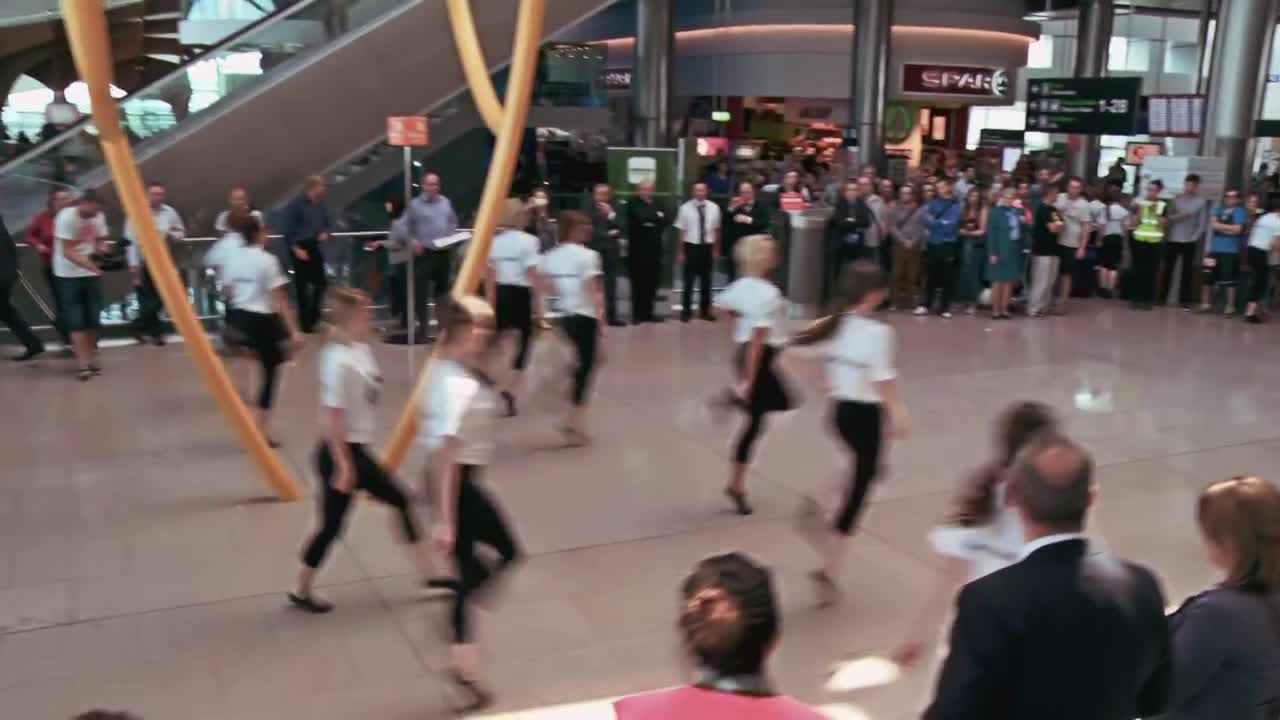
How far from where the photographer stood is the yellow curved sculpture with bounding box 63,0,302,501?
612 cm

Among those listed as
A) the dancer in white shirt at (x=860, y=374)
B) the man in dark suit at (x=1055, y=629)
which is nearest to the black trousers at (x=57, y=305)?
the dancer in white shirt at (x=860, y=374)

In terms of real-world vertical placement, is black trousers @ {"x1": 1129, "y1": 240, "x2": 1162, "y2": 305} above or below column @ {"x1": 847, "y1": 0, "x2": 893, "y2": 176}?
below

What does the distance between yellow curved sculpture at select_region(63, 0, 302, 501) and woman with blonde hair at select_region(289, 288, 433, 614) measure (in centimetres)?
175

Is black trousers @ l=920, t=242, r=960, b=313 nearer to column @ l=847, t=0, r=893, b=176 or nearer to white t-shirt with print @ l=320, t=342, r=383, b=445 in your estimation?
column @ l=847, t=0, r=893, b=176

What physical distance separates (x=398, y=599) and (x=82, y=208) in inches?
254

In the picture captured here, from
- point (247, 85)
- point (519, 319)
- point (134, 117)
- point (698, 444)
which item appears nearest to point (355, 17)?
point (247, 85)

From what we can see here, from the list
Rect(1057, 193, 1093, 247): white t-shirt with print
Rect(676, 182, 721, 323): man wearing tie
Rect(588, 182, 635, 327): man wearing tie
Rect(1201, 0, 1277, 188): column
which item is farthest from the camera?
Rect(1201, 0, 1277, 188): column

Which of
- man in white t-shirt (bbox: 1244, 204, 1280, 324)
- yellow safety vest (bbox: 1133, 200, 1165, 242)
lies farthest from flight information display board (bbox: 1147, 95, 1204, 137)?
man in white t-shirt (bbox: 1244, 204, 1280, 324)

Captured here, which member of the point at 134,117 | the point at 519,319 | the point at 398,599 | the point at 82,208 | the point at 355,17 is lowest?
the point at 398,599

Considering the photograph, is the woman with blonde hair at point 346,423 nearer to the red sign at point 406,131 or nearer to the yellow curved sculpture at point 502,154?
the yellow curved sculpture at point 502,154

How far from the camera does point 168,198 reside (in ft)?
42.4

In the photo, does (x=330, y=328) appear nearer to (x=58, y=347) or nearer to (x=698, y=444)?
(x=698, y=444)

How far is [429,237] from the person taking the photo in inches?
473

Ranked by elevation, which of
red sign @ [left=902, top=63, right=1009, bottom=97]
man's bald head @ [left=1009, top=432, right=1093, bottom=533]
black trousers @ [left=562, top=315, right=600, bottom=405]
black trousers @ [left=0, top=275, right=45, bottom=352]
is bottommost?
black trousers @ [left=0, top=275, right=45, bottom=352]
